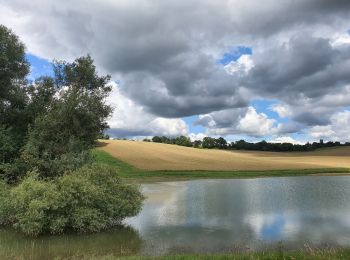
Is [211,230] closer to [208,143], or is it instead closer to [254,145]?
[254,145]

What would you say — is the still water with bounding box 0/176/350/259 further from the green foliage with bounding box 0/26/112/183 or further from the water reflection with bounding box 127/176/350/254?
the green foliage with bounding box 0/26/112/183

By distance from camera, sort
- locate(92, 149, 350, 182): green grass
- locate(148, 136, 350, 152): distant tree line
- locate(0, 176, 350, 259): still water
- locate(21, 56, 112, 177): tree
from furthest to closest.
→ locate(148, 136, 350, 152): distant tree line < locate(92, 149, 350, 182): green grass < locate(21, 56, 112, 177): tree < locate(0, 176, 350, 259): still water

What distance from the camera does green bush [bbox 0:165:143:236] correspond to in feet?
68.3

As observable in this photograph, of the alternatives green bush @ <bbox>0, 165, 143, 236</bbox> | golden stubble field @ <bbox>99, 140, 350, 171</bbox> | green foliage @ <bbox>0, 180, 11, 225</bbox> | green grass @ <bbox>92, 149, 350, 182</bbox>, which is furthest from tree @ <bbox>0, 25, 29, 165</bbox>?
golden stubble field @ <bbox>99, 140, 350, 171</bbox>

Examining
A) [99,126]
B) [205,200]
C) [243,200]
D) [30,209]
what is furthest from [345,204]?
[30,209]

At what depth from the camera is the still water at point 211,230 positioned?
1812 cm

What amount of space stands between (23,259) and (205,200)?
23.0 metres

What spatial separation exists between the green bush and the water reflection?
6.70ft

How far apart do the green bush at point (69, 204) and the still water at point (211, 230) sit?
80cm

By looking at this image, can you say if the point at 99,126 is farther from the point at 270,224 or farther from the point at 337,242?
the point at 337,242

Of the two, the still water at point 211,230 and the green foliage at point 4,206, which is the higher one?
the green foliage at point 4,206

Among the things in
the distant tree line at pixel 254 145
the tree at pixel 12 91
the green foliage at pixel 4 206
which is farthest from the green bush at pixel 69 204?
the distant tree line at pixel 254 145

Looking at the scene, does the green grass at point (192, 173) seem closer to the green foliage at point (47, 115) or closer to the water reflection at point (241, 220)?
the water reflection at point (241, 220)

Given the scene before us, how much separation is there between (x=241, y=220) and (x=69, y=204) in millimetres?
11095
